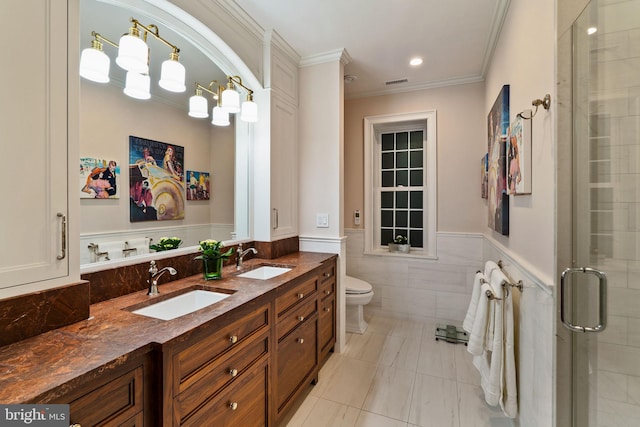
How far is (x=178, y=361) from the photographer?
0.98 m

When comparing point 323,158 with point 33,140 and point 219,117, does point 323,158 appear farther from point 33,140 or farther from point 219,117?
point 33,140

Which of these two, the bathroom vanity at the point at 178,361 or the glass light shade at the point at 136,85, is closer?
the bathroom vanity at the point at 178,361

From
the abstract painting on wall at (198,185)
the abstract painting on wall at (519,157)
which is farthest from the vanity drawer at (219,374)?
the abstract painting on wall at (519,157)

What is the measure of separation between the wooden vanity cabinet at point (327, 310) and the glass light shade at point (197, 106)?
4.73 feet

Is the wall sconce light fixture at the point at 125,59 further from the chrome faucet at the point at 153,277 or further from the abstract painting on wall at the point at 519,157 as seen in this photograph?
the abstract painting on wall at the point at 519,157

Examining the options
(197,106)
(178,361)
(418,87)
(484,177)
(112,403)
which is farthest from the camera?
(418,87)

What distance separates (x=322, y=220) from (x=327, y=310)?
80cm

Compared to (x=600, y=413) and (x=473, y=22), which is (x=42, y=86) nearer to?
(x=600, y=413)

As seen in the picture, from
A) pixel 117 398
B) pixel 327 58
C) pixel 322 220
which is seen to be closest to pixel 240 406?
pixel 117 398

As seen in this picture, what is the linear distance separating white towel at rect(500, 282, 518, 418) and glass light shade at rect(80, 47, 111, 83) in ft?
8.22

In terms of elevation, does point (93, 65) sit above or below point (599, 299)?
above

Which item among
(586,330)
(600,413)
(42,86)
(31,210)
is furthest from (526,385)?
(42,86)

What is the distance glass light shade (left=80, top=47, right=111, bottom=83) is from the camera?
4.30 feet

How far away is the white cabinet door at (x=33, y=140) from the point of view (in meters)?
0.93
